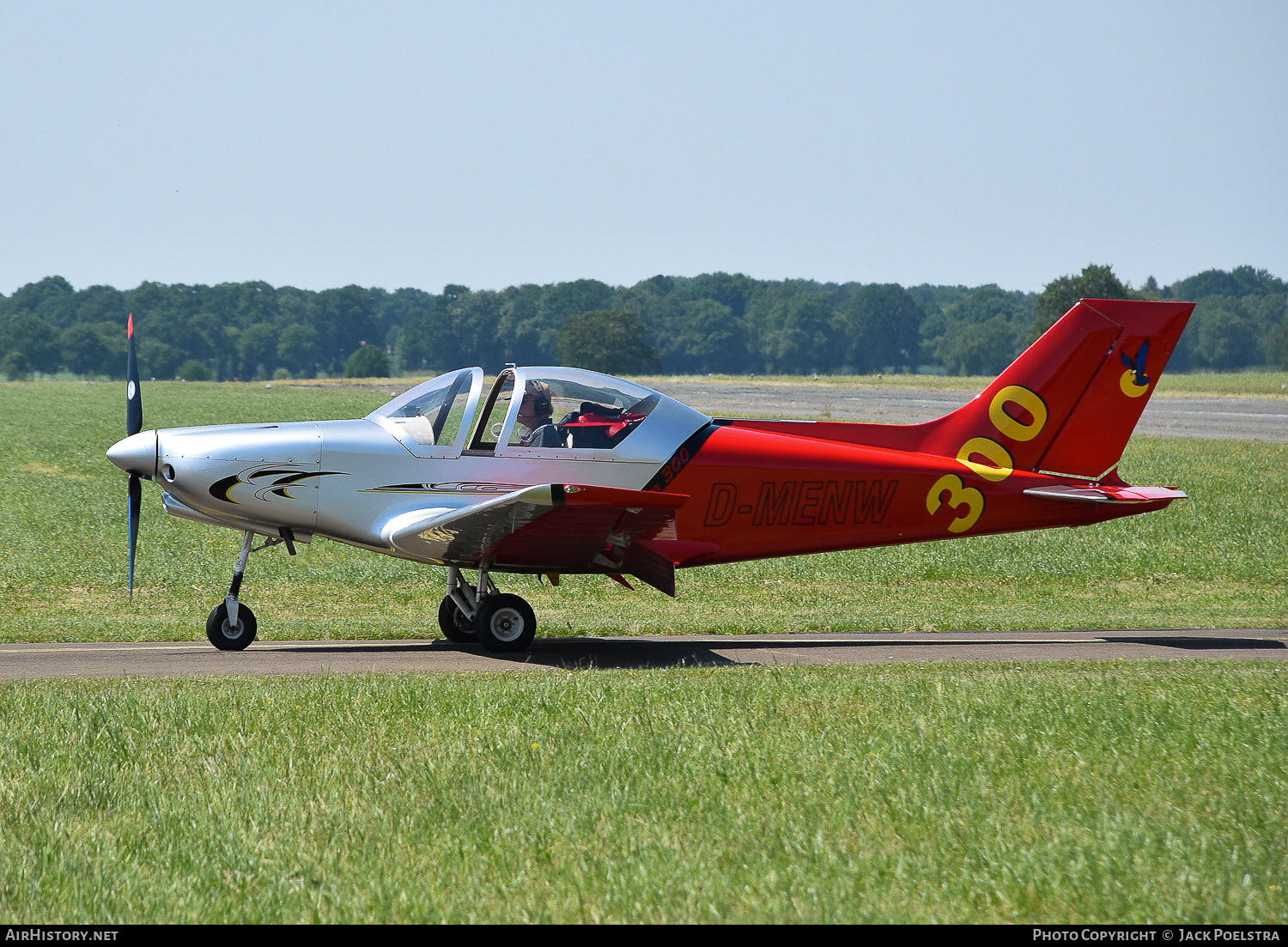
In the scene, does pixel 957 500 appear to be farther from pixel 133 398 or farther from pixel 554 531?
pixel 133 398

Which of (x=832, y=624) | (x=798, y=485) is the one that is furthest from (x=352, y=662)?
(x=832, y=624)

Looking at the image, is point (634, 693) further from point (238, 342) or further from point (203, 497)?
point (238, 342)

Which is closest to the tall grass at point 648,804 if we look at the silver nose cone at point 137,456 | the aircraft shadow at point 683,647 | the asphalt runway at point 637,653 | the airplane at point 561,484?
the asphalt runway at point 637,653

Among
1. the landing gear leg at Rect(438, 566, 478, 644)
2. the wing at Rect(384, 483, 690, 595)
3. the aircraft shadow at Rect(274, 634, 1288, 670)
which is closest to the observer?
the wing at Rect(384, 483, 690, 595)

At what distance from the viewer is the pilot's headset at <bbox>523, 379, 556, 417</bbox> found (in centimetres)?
1086

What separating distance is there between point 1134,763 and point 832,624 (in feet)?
23.2

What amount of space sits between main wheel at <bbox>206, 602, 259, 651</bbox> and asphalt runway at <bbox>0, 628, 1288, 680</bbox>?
0.38 feet

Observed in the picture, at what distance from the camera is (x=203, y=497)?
10.7m

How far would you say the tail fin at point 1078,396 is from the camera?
1256 cm

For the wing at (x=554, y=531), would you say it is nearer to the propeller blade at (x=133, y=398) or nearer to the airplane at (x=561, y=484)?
the airplane at (x=561, y=484)

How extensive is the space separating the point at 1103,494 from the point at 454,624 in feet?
22.7

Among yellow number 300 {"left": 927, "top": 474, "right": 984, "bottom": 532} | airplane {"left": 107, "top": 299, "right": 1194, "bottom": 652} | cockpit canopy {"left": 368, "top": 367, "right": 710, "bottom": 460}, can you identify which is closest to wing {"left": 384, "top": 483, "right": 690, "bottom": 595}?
airplane {"left": 107, "top": 299, "right": 1194, "bottom": 652}

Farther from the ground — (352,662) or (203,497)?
(203,497)

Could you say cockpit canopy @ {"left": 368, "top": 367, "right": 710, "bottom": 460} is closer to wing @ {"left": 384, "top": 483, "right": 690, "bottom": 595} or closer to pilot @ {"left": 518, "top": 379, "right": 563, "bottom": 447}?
pilot @ {"left": 518, "top": 379, "right": 563, "bottom": 447}
